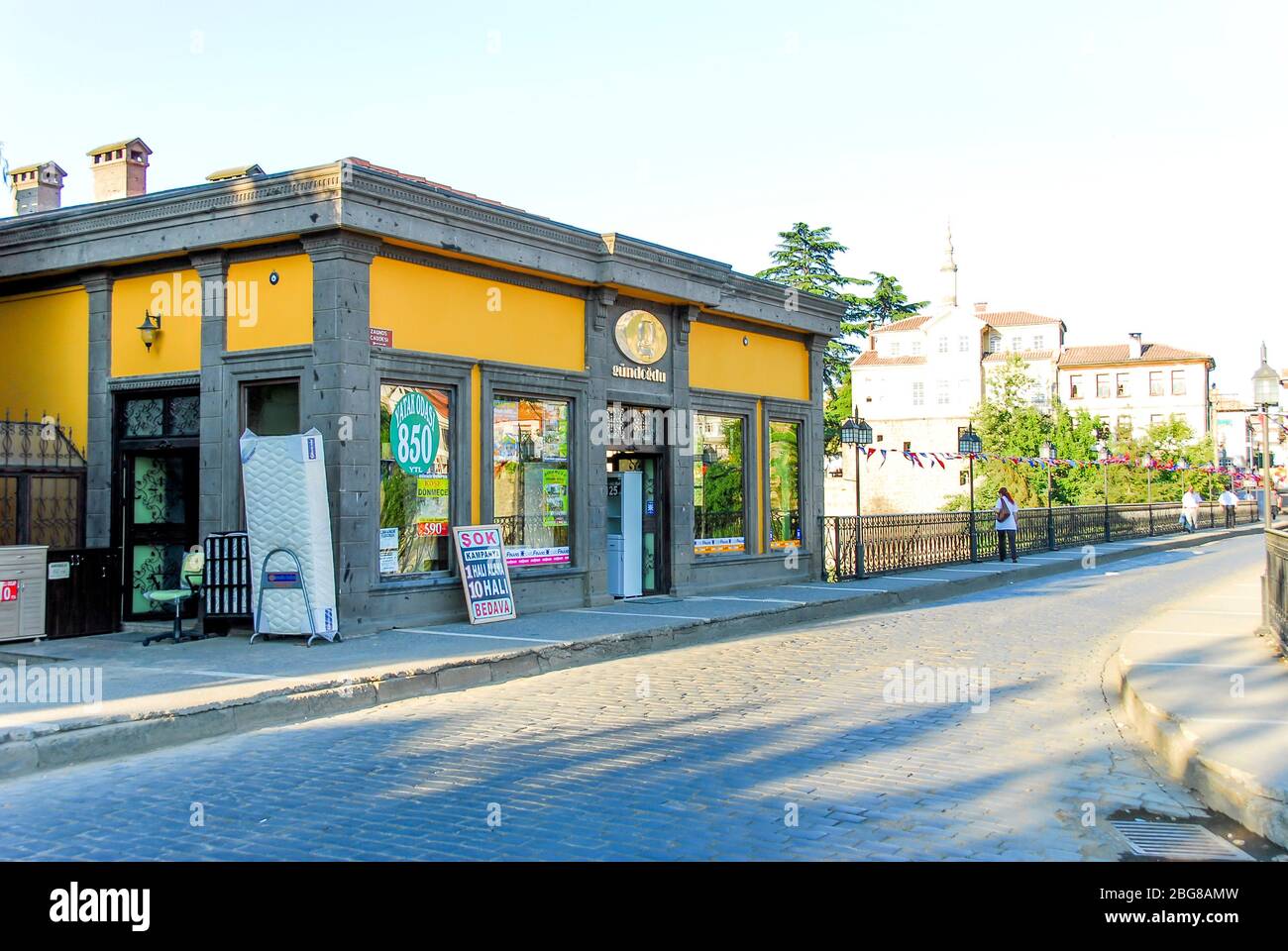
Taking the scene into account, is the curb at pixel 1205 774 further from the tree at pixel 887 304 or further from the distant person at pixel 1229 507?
the tree at pixel 887 304

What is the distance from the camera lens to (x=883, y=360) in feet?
261

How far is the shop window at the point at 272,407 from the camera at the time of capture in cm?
1270

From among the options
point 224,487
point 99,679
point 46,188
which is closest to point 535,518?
point 224,487

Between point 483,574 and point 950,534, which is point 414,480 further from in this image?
point 950,534

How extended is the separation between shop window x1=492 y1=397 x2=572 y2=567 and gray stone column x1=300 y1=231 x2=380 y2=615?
2227 millimetres

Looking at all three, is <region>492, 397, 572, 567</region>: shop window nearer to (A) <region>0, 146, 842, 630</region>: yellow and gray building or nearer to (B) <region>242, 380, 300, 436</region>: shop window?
(A) <region>0, 146, 842, 630</region>: yellow and gray building

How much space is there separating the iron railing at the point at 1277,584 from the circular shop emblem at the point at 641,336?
337 inches

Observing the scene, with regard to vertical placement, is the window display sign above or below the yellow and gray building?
below

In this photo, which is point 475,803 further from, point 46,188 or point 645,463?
point 46,188

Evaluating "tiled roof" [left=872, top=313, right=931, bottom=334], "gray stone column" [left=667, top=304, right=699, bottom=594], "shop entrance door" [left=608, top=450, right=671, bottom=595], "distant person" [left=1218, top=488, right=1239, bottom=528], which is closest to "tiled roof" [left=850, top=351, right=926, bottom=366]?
"tiled roof" [left=872, top=313, right=931, bottom=334]

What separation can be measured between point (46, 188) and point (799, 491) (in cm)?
1371

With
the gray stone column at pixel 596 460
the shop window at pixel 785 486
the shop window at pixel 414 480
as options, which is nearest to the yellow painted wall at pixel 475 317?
the gray stone column at pixel 596 460

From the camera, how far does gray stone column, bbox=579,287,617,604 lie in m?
15.4

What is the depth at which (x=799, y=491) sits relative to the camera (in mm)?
20141
